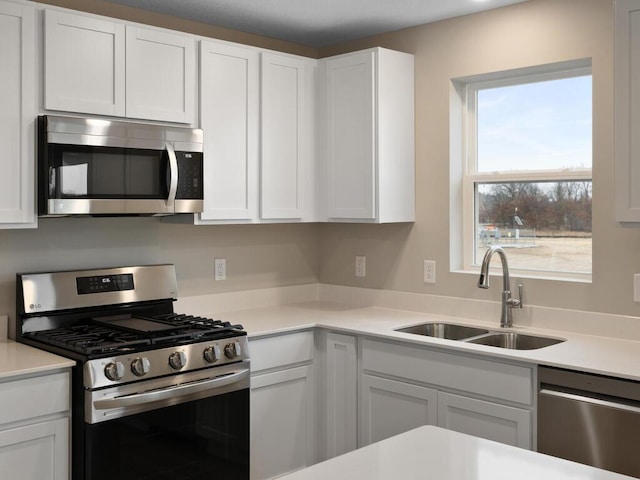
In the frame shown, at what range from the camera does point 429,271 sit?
3.81m

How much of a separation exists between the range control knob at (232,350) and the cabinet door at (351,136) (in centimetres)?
106

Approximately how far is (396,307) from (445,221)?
1.90 ft

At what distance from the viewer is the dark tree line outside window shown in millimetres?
3291

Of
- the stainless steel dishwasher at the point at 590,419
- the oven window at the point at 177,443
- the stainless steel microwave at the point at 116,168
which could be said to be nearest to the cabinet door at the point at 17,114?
Answer: the stainless steel microwave at the point at 116,168

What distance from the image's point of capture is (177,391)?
281 cm

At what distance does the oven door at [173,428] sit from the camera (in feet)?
8.48

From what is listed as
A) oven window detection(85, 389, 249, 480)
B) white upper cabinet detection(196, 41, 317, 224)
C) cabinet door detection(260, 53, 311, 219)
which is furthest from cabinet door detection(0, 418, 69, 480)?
cabinet door detection(260, 53, 311, 219)

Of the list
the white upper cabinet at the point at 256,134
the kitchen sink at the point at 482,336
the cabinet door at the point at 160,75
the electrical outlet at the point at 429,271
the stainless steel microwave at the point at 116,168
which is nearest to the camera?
the stainless steel microwave at the point at 116,168

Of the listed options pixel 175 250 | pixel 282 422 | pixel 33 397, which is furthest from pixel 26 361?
pixel 282 422

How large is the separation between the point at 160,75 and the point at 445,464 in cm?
228

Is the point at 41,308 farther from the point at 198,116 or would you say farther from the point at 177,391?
the point at 198,116

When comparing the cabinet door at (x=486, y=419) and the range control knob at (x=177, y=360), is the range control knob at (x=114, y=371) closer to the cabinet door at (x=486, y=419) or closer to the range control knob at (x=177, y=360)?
the range control knob at (x=177, y=360)

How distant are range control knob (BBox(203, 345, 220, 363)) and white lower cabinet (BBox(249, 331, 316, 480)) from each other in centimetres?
31

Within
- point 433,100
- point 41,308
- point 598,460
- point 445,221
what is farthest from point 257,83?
point 598,460
